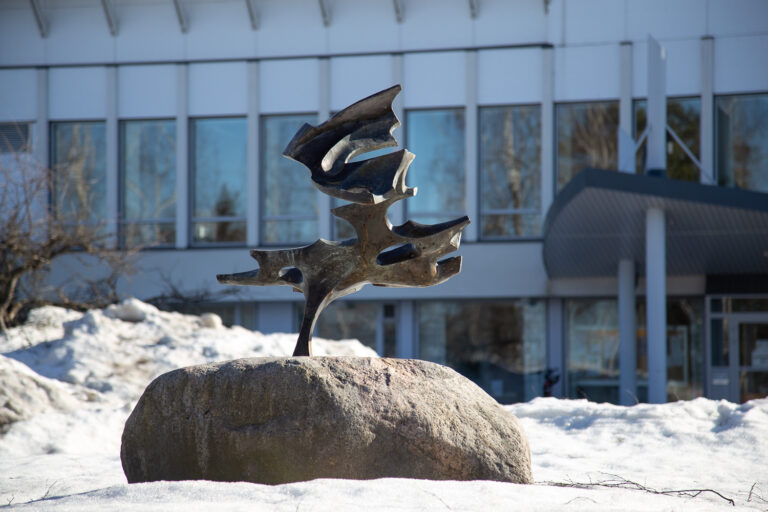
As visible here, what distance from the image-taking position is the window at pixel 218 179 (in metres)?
21.0

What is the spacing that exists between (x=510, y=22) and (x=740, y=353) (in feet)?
27.9

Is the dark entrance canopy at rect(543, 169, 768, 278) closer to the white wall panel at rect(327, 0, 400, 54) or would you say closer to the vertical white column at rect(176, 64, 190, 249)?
the white wall panel at rect(327, 0, 400, 54)

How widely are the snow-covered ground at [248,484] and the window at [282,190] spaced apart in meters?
6.78

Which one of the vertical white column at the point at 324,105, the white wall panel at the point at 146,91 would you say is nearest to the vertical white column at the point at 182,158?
the white wall panel at the point at 146,91

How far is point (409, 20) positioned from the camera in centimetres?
2034

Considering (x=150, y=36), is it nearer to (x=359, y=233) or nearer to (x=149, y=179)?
(x=149, y=179)

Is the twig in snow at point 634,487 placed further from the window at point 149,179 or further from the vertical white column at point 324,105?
the window at point 149,179

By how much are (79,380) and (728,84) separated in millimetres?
14492

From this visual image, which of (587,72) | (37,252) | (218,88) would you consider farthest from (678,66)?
(37,252)

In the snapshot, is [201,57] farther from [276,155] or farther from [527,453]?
[527,453]

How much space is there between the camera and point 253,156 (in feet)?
68.0

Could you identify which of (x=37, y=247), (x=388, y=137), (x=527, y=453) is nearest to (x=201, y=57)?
(x=37, y=247)

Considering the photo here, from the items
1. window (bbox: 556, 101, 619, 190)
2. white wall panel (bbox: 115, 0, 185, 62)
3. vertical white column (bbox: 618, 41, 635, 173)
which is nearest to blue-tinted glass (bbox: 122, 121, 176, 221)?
white wall panel (bbox: 115, 0, 185, 62)

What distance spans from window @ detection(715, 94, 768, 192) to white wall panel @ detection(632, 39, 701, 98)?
698mm
